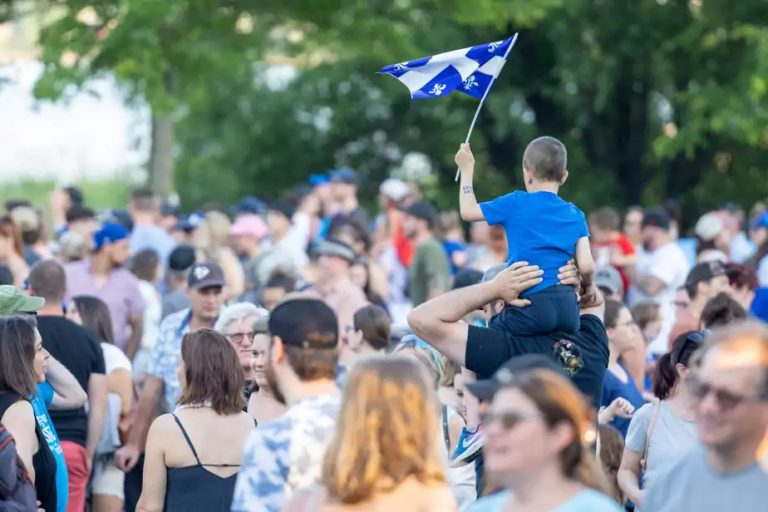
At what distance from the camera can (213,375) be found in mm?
7066

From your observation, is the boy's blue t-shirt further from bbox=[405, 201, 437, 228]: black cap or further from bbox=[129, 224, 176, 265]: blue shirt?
bbox=[129, 224, 176, 265]: blue shirt

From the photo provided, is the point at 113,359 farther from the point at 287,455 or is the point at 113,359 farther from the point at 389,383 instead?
the point at 389,383

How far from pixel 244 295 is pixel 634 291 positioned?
142 inches

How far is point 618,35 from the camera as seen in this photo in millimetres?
24688

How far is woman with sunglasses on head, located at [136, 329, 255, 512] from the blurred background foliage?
1105 cm

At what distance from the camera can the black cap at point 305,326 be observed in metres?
5.27

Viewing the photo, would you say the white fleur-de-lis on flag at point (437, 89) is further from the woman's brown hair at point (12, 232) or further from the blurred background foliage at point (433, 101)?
the blurred background foliage at point (433, 101)

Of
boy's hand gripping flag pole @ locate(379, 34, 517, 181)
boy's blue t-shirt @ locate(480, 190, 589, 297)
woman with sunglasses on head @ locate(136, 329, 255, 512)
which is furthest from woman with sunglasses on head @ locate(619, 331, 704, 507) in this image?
woman with sunglasses on head @ locate(136, 329, 255, 512)

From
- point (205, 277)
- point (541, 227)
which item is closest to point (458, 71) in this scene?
point (541, 227)

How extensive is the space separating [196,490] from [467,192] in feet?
5.97

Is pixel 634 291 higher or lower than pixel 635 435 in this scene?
lower

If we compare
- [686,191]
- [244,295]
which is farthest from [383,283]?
[686,191]

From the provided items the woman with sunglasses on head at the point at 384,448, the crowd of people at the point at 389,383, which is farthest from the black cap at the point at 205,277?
the woman with sunglasses on head at the point at 384,448

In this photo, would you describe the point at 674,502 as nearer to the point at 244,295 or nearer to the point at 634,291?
the point at 244,295
